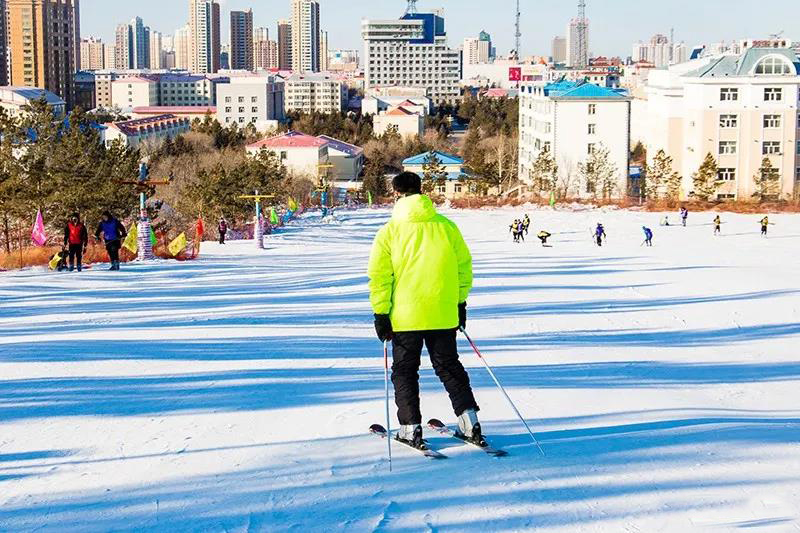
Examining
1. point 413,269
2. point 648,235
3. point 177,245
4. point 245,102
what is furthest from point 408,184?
point 245,102

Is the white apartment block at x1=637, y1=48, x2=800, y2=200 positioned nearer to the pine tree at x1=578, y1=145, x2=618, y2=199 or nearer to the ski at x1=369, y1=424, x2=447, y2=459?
the pine tree at x1=578, y1=145, x2=618, y2=199

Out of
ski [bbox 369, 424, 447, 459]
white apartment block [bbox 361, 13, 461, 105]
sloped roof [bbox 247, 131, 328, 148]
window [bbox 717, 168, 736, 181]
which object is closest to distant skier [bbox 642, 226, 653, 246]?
ski [bbox 369, 424, 447, 459]

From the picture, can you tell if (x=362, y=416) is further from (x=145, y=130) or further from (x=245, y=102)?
(x=245, y=102)

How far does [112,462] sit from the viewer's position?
4.19 metres

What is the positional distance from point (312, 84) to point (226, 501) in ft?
436

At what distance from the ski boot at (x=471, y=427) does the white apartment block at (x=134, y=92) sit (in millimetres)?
134024

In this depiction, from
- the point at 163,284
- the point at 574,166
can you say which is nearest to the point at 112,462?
the point at 163,284

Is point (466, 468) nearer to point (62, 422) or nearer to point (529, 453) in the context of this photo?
point (529, 453)

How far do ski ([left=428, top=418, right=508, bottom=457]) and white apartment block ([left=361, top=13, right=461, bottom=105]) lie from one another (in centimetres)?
15333

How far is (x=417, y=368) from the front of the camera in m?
4.39

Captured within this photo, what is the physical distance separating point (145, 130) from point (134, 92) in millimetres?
54524

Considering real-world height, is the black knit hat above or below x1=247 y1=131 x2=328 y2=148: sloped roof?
below

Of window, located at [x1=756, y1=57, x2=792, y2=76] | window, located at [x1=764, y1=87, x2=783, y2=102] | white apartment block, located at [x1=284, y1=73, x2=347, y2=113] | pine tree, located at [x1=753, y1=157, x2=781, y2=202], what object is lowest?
pine tree, located at [x1=753, y1=157, x2=781, y2=202]

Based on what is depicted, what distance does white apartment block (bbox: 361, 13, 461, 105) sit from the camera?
15850cm
